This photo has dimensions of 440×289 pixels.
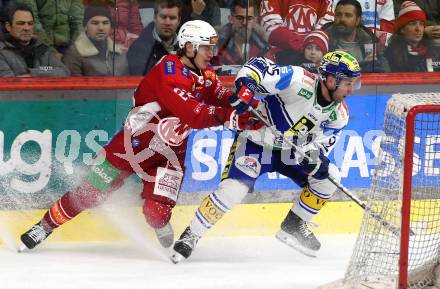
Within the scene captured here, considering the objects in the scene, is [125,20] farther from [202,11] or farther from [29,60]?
[29,60]

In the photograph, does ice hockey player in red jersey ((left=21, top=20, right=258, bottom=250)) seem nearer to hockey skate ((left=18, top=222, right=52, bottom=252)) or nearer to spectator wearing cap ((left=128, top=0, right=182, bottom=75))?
hockey skate ((left=18, top=222, right=52, bottom=252))

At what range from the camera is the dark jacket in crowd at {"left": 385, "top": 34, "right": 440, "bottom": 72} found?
23.5ft

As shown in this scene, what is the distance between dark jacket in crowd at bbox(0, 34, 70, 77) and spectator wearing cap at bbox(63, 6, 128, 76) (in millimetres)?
78

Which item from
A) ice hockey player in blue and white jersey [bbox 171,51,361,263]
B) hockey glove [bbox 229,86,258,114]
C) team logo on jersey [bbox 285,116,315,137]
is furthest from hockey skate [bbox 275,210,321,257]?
hockey glove [bbox 229,86,258,114]

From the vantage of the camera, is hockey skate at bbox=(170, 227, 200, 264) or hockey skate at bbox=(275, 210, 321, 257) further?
hockey skate at bbox=(275, 210, 321, 257)

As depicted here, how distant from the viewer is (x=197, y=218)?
232 inches

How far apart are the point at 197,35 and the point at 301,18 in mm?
1264

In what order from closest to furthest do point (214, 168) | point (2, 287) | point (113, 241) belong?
point (2, 287) < point (113, 241) < point (214, 168)

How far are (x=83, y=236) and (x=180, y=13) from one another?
4.49ft

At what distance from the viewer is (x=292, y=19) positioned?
6906mm

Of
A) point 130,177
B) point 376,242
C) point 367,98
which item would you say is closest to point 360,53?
point 367,98

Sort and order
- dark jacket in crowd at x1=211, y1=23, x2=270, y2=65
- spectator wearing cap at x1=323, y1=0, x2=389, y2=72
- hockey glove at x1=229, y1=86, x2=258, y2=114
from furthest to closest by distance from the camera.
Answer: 1. spectator wearing cap at x1=323, y1=0, x2=389, y2=72
2. dark jacket in crowd at x1=211, y1=23, x2=270, y2=65
3. hockey glove at x1=229, y1=86, x2=258, y2=114

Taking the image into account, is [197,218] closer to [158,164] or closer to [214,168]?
[158,164]

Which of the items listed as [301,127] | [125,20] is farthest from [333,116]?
[125,20]
